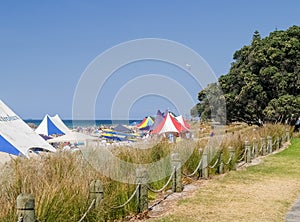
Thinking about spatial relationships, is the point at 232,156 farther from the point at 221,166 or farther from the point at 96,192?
the point at 96,192

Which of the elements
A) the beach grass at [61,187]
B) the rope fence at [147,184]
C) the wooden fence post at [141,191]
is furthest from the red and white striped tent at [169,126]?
the wooden fence post at [141,191]

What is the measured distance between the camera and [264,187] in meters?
11.1

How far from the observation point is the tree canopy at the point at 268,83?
32.7 m

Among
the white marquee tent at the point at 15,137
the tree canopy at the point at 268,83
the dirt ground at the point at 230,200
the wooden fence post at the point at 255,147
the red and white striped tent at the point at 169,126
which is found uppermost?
the tree canopy at the point at 268,83

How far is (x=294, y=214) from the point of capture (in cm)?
815

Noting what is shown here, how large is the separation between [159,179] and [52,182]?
4.09m

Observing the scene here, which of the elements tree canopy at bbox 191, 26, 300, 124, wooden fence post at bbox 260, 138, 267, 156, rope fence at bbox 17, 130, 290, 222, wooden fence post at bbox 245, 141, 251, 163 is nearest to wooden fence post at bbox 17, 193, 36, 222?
rope fence at bbox 17, 130, 290, 222

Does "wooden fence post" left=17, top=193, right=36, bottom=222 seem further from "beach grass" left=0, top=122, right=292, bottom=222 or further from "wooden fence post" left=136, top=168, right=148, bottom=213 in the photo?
"wooden fence post" left=136, top=168, right=148, bottom=213

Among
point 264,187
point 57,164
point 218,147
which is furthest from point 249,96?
point 57,164

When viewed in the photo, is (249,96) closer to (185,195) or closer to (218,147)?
(218,147)

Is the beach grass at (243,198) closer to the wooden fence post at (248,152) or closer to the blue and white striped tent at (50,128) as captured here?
the wooden fence post at (248,152)

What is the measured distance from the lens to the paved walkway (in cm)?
773

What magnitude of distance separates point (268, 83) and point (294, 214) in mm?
27315

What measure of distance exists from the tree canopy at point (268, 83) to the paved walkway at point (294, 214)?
23559mm
